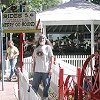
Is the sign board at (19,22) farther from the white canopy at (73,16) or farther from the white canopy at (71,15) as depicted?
the white canopy at (71,15)

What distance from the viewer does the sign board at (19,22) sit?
10.3 m

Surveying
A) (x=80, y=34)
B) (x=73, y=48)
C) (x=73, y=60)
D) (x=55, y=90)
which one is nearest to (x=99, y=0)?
(x=80, y=34)

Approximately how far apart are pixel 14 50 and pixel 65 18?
5336mm

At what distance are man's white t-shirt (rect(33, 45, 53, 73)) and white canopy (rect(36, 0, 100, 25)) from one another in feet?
31.7

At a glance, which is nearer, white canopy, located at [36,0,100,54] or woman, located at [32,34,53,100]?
woman, located at [32,34,53,100]

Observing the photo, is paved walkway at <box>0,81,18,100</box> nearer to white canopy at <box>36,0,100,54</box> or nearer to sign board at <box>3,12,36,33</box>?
sign board at <box>3,12,36,33</box>

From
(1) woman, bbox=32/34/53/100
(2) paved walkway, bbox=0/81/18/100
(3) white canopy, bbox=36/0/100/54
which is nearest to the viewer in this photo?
(1) woman, bbox=32/34/53/100

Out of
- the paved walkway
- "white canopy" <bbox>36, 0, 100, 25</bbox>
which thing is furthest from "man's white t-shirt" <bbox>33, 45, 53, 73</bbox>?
"white canopy" <bbox>36, 0, 100, 25</bbox>

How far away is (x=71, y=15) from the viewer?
1925cm

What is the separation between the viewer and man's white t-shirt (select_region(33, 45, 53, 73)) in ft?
30.0

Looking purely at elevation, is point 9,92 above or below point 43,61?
below

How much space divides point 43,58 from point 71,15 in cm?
1035

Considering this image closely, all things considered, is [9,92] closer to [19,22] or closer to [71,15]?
[19,22]

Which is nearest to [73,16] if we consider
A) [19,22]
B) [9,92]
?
[9,92]
